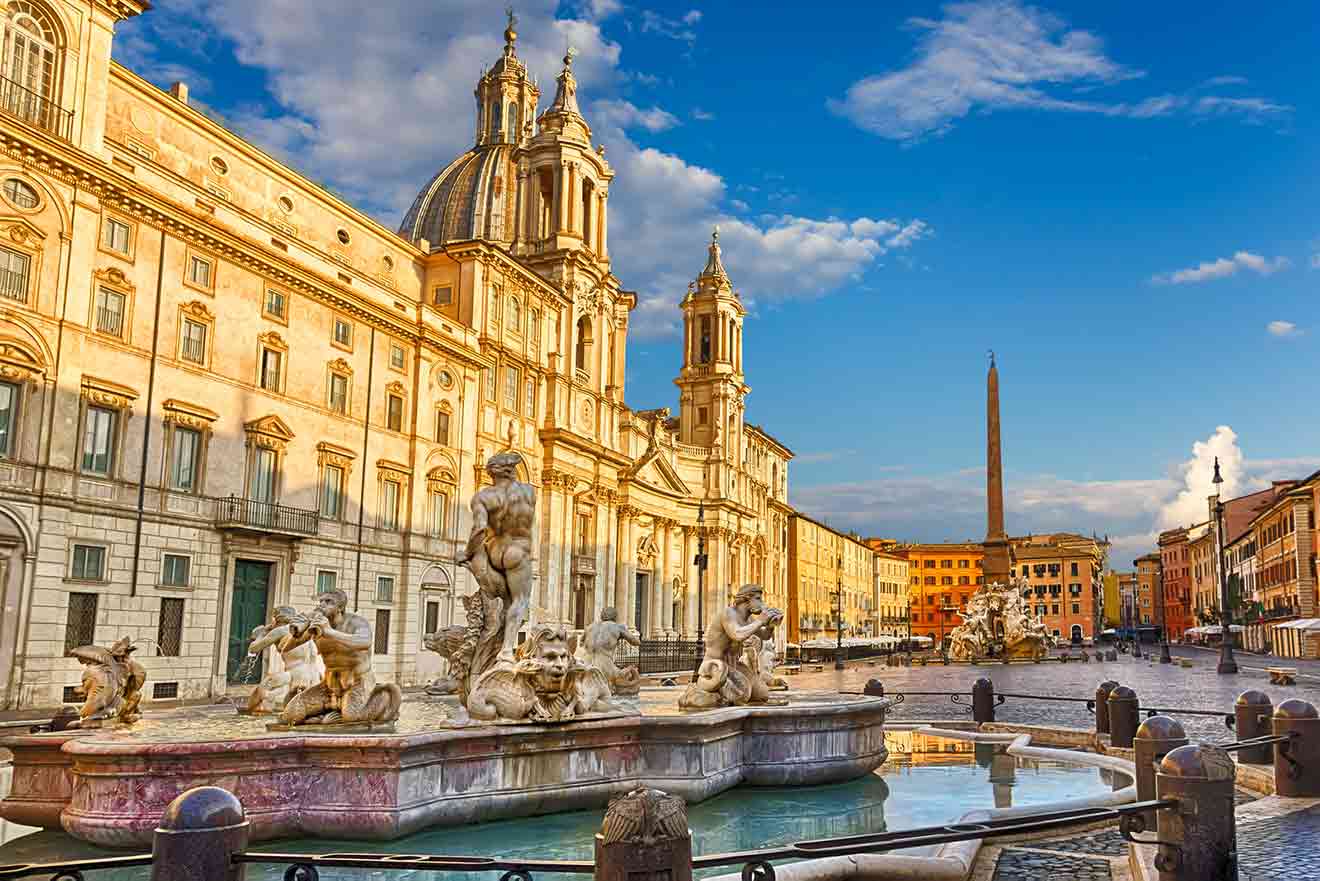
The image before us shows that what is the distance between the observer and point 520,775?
8.30m

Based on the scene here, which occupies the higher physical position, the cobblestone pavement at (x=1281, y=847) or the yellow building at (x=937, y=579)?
the yellow building at (x=937, y=579)

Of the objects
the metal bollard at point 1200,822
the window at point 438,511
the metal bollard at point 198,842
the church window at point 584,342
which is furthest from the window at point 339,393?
the metal bollard at point 1200,822

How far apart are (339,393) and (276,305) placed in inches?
143

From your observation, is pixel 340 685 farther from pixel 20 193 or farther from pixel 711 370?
pixel 711 370

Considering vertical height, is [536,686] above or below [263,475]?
below

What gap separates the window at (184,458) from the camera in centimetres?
2748

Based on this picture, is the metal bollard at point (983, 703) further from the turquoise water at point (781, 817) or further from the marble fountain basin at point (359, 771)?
the marble fountain basin at point (359, 771)

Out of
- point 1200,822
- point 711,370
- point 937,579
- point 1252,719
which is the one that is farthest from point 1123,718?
point 937,579

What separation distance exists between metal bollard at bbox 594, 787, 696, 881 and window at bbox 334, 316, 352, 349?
3139cm

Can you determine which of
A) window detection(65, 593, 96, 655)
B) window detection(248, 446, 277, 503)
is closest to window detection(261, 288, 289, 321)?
window detection(248, 446, 277, 503)

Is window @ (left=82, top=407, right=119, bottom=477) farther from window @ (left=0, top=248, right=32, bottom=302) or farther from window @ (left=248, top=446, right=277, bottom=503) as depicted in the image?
window @ (left=248, top=446, right=277, bottom=503)

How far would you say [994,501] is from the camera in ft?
169

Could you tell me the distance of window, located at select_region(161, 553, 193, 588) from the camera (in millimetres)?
26833

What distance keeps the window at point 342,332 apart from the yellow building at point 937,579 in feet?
359
